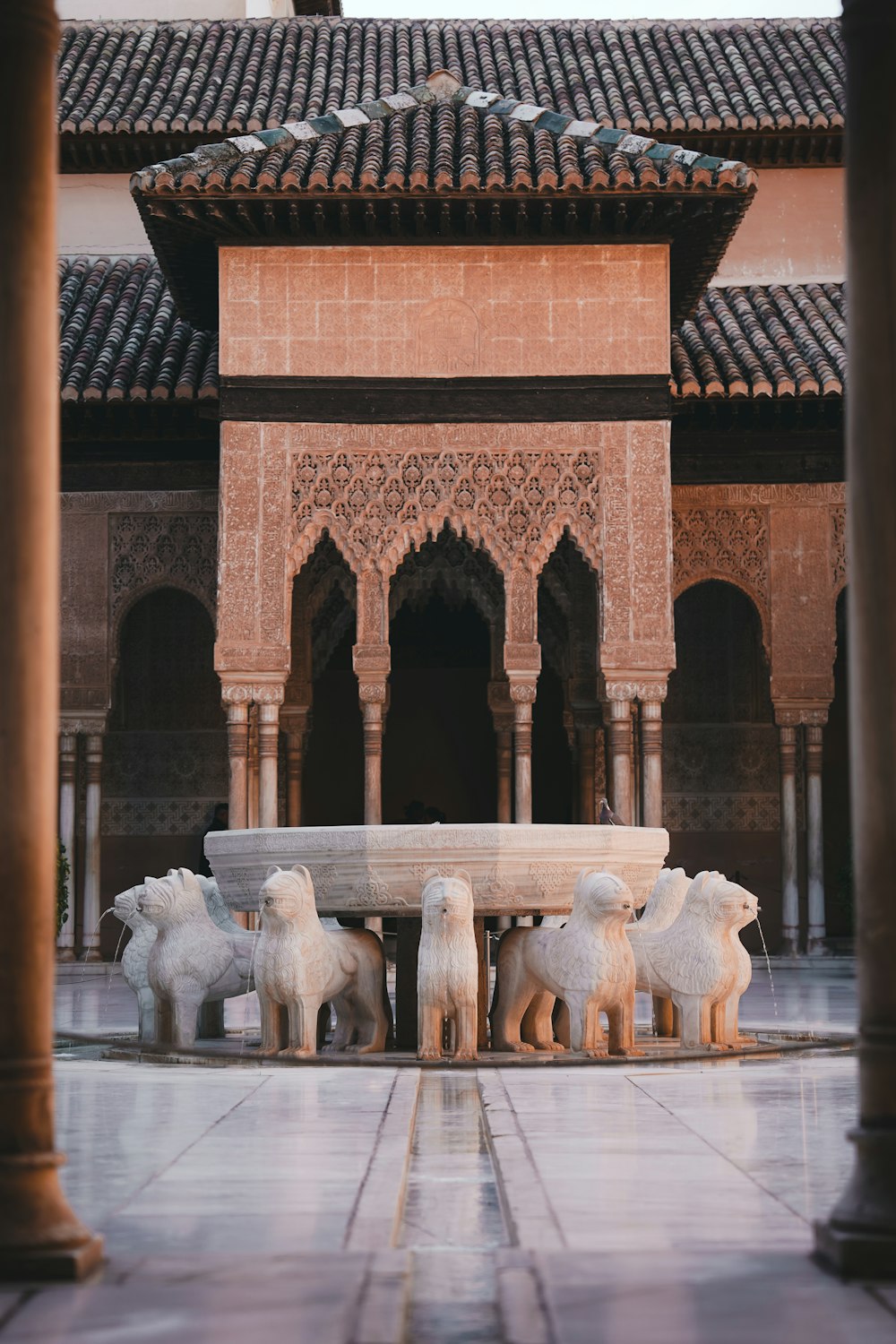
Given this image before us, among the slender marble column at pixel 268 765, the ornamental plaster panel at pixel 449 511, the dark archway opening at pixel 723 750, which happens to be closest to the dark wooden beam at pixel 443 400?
the ornamental plaster panel at pixel 449 511

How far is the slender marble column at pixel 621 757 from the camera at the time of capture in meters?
17.2

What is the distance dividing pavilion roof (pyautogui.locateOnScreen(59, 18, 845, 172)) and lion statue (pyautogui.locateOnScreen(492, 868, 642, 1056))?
15466 millimetres

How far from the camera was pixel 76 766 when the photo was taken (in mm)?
20234

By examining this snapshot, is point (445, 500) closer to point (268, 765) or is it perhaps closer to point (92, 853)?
Answer: point (268, 765)

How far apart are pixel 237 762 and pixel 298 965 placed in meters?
9.58

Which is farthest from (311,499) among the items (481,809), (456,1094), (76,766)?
(456,1094)

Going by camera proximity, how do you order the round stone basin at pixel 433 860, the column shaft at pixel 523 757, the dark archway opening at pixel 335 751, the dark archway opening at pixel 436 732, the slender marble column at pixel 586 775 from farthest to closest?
1. the dark archway opening at pixel 436 732
2. the dark archway opening at pixel 335 751
3. the slender marble column at pixel 586 775
4. the column shaft at pixel 523 757
5. the round stone basin at pixel 433 860

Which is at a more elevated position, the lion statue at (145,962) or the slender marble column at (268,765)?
the slender marble column at (268,765)

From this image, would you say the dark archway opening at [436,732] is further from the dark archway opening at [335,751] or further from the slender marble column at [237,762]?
the slender marble column at [237,762]

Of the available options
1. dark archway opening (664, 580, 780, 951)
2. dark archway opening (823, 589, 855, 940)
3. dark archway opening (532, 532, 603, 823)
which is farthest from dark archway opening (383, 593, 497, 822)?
dark archway opening (823, 589, 855, 940)

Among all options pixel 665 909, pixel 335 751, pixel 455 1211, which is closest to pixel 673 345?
pixel 335 751

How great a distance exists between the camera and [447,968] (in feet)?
25.9

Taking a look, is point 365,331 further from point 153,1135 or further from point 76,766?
point 153,1135

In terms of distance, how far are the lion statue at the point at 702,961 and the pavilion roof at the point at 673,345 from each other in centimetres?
1077
